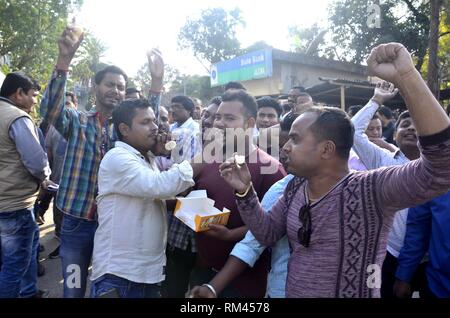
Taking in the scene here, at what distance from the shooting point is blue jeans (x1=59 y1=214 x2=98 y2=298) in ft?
7.83

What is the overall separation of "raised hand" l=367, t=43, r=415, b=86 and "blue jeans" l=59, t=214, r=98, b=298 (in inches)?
78.8

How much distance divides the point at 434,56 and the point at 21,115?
33.4 feet

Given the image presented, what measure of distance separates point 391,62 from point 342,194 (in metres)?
0.51

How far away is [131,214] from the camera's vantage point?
2.01 m

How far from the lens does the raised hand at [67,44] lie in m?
2.28

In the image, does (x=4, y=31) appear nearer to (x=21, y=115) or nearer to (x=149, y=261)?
(x=21, y=115)

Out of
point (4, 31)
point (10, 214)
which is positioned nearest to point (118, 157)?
point (10, 214)

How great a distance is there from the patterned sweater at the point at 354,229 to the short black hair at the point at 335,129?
13 cm

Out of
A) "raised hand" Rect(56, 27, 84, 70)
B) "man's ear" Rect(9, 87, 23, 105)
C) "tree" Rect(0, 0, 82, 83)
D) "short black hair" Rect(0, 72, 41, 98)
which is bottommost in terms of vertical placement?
"man's ear" Rect(9, 87, 23, 105)

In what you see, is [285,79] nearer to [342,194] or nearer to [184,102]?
[184,102]

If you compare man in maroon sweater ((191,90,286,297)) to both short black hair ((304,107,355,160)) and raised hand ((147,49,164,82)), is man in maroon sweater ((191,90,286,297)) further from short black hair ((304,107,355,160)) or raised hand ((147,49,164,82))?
short black hair ((304,107,355,160))

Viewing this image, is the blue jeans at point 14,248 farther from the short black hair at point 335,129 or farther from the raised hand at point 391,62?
the raised hand at point 391,62

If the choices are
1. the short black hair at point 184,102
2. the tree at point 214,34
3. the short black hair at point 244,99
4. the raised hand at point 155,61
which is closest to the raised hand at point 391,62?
the short black hair at point 244,99

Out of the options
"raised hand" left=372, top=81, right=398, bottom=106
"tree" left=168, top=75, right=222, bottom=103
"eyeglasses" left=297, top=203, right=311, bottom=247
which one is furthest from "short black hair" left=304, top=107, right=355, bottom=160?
"tree" left=168, top=75, right=222, bottom=103
